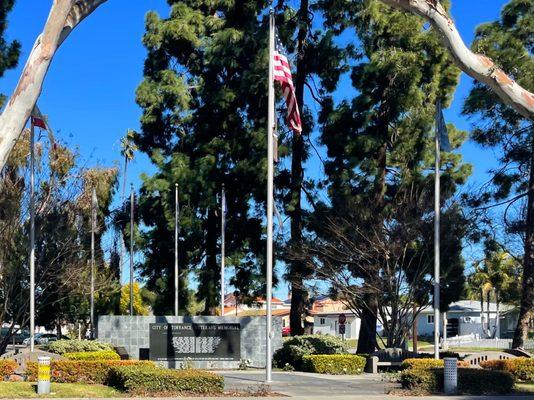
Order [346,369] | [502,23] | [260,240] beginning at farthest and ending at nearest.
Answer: [260,240], [502,23], [346,369]

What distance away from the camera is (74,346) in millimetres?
29172

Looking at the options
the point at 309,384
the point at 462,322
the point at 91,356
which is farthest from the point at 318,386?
the point at 462,322

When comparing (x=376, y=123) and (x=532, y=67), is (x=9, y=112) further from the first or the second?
(x=376, y=123)

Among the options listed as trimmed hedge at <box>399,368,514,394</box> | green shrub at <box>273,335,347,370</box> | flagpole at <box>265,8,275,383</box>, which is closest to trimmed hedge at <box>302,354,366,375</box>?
green shrub at <box>273,335,347,370</box>

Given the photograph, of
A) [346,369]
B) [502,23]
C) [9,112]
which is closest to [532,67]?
[502,23]

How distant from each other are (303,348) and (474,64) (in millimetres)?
20301

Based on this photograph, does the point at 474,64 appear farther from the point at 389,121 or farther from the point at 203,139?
the point at 203,139

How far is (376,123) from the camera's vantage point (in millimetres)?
38531

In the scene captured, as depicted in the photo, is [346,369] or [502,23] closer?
[346,369]

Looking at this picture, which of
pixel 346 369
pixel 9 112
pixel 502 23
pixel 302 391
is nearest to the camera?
pixel 9 112

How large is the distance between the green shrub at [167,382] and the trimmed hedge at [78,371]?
104 inches

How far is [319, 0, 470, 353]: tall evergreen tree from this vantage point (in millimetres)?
36906

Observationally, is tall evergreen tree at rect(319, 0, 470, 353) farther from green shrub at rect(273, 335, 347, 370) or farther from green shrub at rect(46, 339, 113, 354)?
green shrub at rect(46, 339, 113, 354)

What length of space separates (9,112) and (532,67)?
22.9 metres
